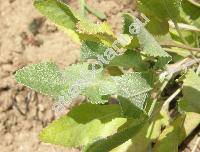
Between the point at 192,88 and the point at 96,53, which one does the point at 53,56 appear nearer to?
the point at 96,53

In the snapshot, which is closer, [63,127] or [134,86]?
[134,86]

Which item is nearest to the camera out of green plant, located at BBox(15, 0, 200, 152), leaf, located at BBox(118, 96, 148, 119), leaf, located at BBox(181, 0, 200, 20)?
leaf, located at BBox(118, 96, 148, 119)

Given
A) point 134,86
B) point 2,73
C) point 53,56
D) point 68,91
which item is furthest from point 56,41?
point 134,86

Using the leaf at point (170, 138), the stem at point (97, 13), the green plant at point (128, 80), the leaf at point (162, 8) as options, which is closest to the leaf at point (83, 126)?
the green plant at point (128, 80)

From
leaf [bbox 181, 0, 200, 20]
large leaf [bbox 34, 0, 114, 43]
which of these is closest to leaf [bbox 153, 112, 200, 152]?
leaf [bbox 181, 0, 200, 20]

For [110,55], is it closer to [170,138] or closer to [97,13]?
[170,138]

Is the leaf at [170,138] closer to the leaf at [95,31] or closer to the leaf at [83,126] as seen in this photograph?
the leaf at [83,126]

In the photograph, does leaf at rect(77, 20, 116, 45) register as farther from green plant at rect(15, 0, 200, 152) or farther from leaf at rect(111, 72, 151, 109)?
leaf at rect(111, 72, 151, 109)

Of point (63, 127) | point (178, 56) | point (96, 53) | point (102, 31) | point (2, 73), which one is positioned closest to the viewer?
point (102, 31)
